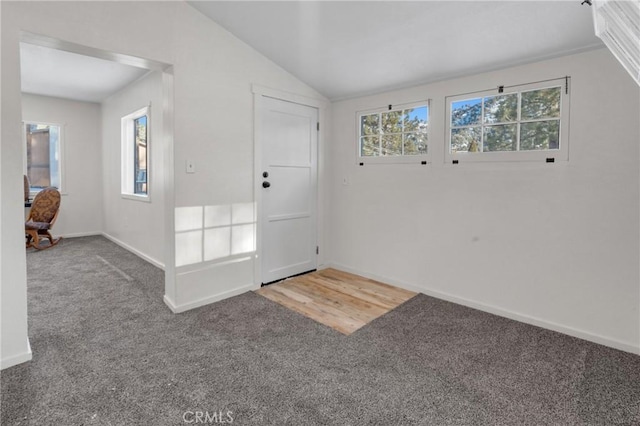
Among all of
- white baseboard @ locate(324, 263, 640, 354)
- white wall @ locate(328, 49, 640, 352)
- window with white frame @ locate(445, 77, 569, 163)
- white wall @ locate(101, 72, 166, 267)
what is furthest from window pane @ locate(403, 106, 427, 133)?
white wall @ locate(101, 72, 166, 267)

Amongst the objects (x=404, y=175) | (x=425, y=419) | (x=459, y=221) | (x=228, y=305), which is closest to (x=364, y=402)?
(x=425, y=419)

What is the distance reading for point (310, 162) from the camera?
393cm

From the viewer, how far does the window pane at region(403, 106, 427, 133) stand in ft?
10.9

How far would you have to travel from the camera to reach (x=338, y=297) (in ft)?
10.6

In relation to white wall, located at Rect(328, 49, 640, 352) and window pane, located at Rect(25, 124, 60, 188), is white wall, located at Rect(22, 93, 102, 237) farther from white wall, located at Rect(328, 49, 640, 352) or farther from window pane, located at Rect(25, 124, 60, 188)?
white wall, located at Rect(328, 49, 640, 352)

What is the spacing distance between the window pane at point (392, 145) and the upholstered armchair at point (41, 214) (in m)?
4.88

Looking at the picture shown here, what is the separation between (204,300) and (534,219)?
9.17 ft

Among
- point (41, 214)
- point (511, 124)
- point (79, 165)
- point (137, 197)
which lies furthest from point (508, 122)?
point (79, 165)

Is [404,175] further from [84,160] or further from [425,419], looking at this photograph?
[84,160]

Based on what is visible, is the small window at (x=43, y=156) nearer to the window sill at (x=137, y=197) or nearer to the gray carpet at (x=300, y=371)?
the window sill at (x=137, y=197)

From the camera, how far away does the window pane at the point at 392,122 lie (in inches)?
139

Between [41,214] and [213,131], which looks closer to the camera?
[213,131]

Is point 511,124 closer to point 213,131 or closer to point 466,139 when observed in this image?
point 466,139

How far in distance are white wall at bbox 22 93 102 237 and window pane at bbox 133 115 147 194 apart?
67.0 inches
